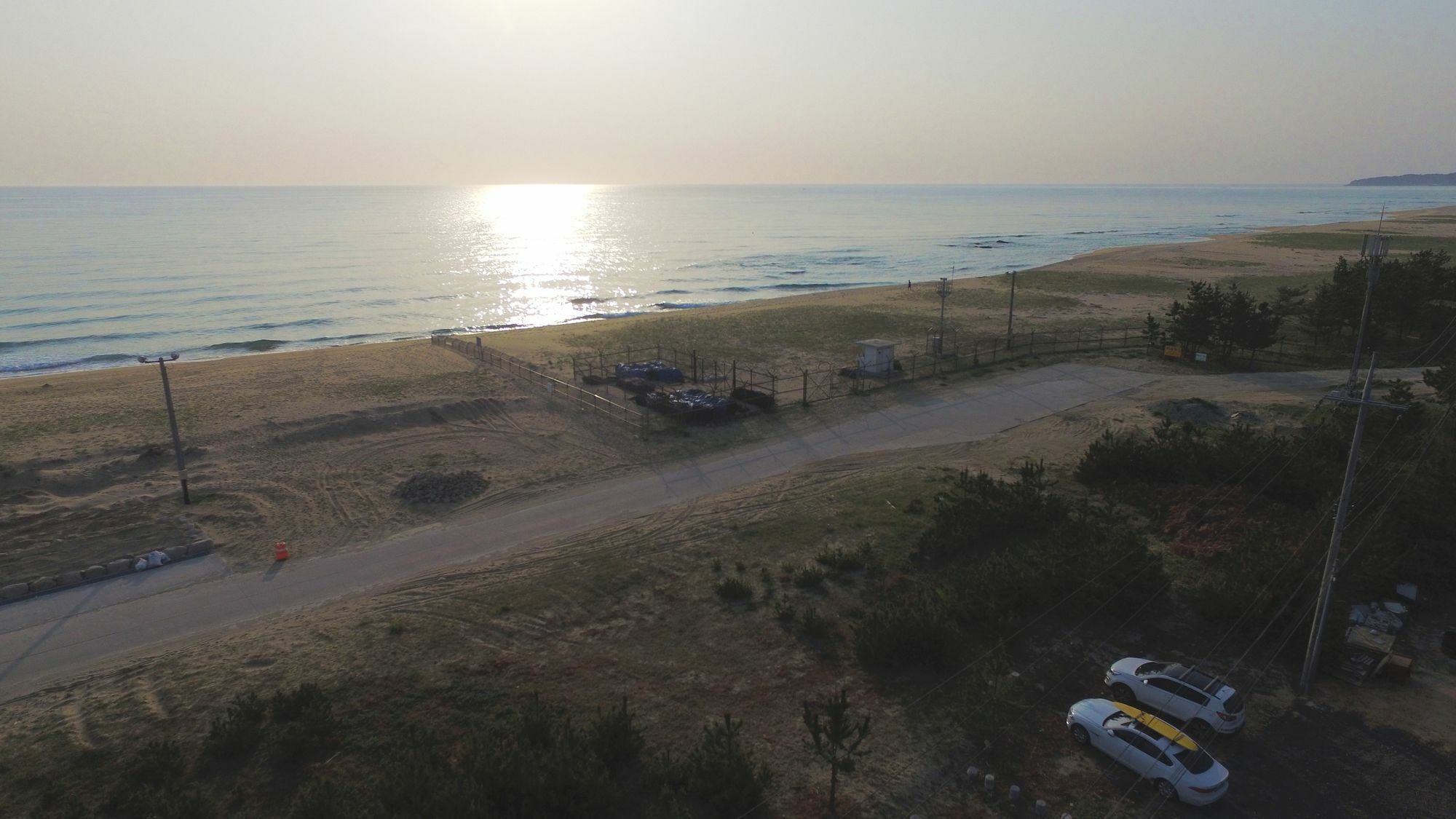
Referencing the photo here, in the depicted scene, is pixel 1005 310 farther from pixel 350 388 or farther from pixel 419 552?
pixel 419 552

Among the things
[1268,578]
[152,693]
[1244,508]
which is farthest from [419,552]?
[1244,508]

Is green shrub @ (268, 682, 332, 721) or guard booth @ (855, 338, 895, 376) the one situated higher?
guard booth @ (855, 338, 895, 376)

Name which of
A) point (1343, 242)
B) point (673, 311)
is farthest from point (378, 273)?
point (1343, 242)

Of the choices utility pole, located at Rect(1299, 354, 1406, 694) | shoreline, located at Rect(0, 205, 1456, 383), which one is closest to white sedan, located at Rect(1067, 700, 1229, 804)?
utility pole, located at Rect(1299, 354, 1406, 694)

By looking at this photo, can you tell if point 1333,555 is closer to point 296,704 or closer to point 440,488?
point 296,704

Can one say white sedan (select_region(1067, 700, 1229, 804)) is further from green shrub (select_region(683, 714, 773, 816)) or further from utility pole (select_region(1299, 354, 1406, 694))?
green shrub (select_region(683, 714, 773, 816))

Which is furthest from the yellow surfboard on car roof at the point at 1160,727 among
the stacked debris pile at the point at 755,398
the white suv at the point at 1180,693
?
the stacked debris pile at the point at 755,398

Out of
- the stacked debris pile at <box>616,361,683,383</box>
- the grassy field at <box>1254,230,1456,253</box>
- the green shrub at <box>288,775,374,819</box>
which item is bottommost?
the green shrub at <box>288,775,374,819</box>
